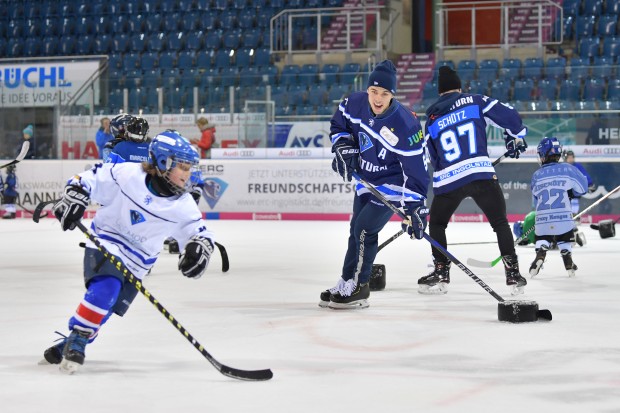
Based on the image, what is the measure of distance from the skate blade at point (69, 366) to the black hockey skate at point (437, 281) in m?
3.17

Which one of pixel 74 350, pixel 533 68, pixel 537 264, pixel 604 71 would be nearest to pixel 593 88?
pixel 604 71

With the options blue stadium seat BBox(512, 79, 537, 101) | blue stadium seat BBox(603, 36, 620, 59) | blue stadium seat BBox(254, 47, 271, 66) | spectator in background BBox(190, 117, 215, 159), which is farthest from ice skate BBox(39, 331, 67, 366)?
blue stadium seat BBox(254, 47, 271, 66)

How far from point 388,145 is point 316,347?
159 centimetres

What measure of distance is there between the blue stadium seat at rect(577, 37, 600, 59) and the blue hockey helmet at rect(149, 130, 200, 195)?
1502 centimetres

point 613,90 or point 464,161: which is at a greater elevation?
point 613,90

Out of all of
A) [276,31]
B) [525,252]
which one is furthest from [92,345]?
[276,31]

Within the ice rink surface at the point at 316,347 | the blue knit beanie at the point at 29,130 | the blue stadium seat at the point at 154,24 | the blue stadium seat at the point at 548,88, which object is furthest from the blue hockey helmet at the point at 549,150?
the blue stadium seat at the point at 154,24

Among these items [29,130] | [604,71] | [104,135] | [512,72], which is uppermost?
[512,72]

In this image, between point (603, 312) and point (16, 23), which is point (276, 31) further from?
point (603, 312)

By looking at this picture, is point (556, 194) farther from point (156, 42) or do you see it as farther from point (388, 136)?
point (156, 42)

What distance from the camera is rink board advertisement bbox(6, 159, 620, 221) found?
14.4m

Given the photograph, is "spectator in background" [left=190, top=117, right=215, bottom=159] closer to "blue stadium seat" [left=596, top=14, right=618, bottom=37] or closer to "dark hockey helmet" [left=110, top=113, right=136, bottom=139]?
"blue stadium seat" [left=596, top=14, right=618, bottom=37]

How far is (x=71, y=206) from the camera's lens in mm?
3816

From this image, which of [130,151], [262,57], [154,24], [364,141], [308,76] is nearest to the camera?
[364,141]
